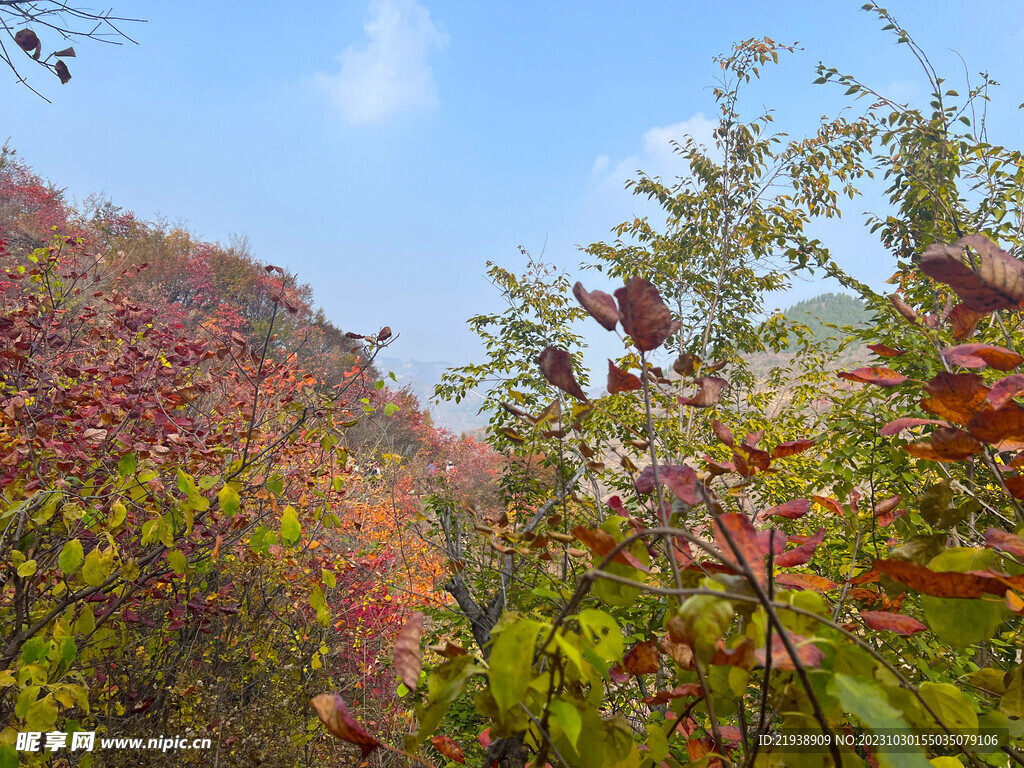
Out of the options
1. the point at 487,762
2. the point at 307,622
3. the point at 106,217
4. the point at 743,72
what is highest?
the point at 106,217

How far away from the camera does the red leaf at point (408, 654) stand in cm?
53

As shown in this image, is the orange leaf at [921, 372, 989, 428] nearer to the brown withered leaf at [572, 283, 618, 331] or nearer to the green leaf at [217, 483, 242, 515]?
the brown withered leaf at [572, 283, 618, 331]

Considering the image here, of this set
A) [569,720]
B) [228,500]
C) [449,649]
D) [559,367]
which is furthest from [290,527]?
[569,720]

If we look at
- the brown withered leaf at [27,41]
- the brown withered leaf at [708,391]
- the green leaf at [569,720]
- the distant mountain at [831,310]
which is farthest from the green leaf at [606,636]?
the distant mountain at [831,310]

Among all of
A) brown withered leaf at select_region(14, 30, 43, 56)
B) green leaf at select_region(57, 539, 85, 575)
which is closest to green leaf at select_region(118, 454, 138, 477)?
green leaf at select_region(57, 539, 85, 575)

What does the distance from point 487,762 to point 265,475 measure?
7.40 feet

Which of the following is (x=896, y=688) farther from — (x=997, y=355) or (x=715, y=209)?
(x=715, y=209)

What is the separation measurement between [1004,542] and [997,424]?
131 mm

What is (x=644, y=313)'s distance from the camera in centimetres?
63

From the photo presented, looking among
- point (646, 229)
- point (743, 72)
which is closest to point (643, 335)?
point (646, 229)

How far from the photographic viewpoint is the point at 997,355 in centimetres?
62

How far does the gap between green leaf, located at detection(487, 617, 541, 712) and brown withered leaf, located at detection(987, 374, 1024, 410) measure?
0.58 metres

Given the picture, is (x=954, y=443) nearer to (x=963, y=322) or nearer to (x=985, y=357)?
(x=985, y=357)

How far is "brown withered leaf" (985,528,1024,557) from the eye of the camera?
0.52 meters
